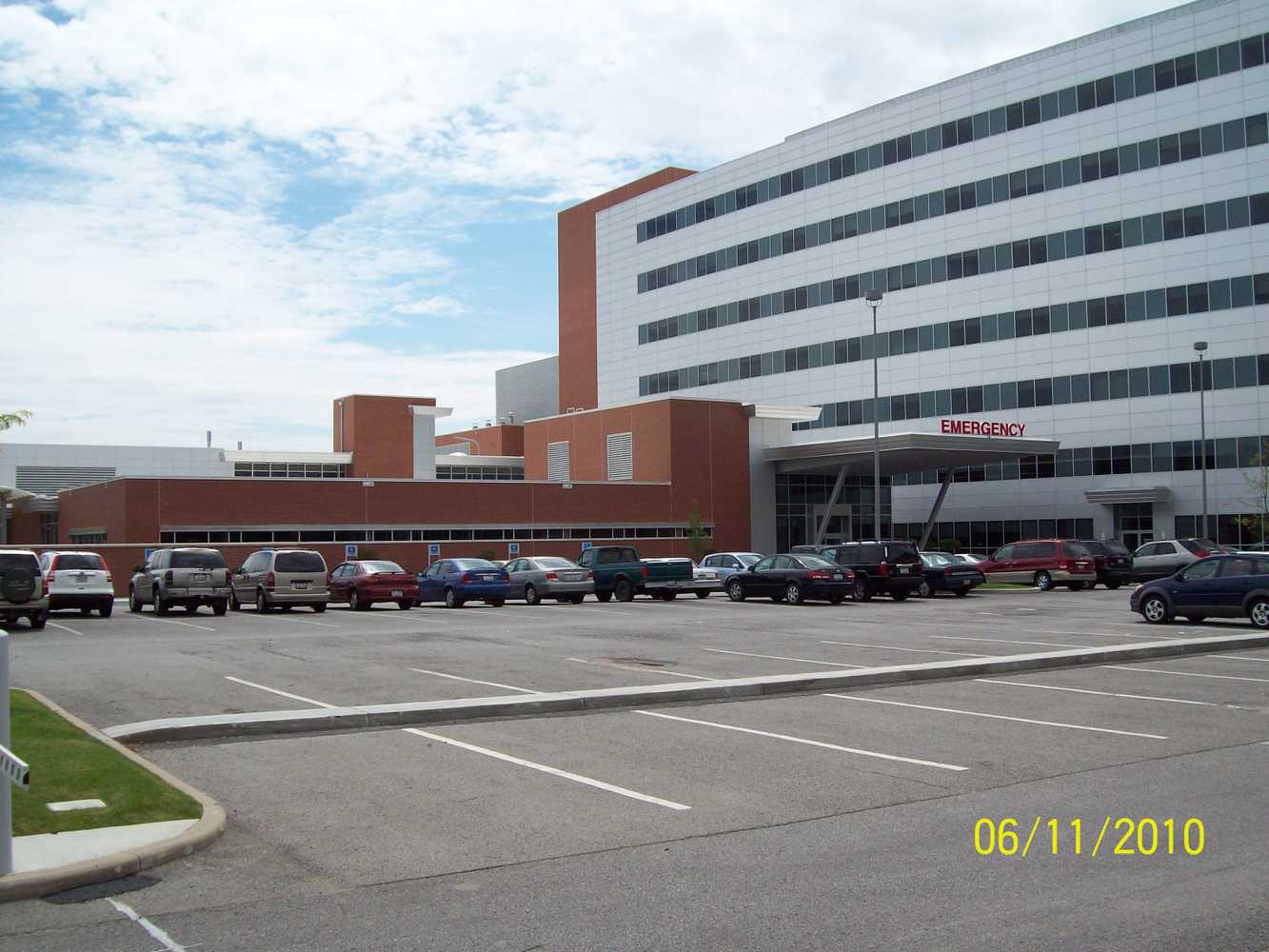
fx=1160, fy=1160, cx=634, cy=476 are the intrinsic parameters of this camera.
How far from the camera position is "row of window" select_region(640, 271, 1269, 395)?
55.5m

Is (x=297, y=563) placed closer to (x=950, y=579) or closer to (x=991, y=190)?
(x=950, y=579)

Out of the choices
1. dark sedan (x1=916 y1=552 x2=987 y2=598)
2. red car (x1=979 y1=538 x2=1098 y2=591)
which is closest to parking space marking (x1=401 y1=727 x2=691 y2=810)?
dark sedan (x1=916 y1=552 x2=987 y2=598)

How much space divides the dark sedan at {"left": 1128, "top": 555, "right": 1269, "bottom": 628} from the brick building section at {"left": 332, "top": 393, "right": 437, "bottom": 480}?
5260 centimetres

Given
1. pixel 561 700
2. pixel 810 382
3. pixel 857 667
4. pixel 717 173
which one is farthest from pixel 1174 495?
pixel 561 700

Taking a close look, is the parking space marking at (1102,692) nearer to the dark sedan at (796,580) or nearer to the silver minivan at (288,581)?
the dark sedan at (796,580)

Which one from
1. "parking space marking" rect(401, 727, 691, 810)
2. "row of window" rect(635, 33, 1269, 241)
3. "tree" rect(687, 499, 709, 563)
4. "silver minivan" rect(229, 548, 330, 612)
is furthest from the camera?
"row of window" rect(635, 33, 1269, 241)

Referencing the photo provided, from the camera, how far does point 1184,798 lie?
8578 millimetres

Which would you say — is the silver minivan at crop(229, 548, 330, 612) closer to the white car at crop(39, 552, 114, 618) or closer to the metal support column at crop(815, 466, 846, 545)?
the white car at crop(39, 552, 114, 618)

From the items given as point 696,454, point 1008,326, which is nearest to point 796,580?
point 696,454

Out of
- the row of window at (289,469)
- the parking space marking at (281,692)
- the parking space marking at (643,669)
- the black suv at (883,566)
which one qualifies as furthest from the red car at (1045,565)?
the row of window at (289,469)

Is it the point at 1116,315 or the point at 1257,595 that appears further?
the point at 1116,315

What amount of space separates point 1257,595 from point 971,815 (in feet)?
58.3

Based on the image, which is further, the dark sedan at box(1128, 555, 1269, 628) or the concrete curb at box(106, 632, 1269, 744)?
the dark sedan at box(1128, 555, 1269, 628)

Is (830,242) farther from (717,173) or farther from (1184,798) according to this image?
(1184,798)
